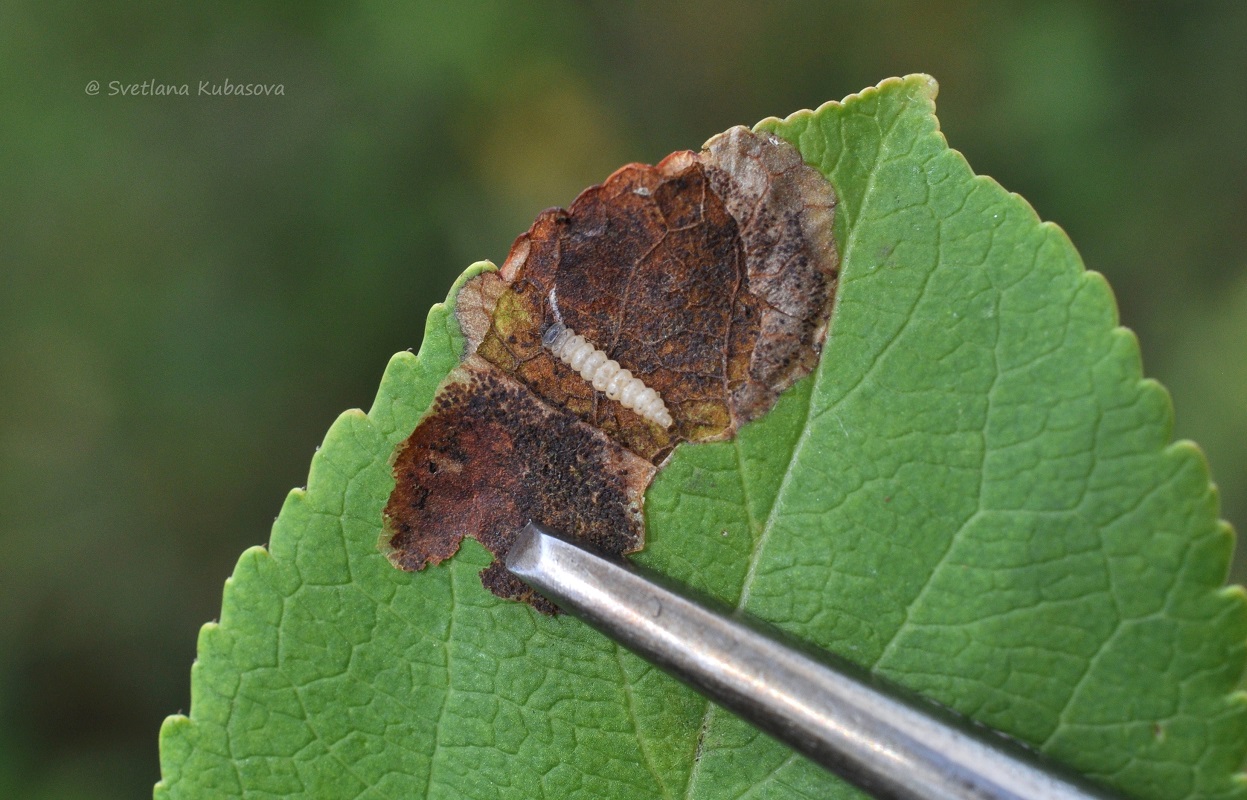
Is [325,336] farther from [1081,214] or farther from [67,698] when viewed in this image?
[1081,214]

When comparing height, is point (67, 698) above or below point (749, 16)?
below

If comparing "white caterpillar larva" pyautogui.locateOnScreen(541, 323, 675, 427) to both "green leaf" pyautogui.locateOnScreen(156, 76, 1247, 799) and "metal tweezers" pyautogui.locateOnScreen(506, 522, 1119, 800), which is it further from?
"metal tweezers" pyautogui.locateOnScreen(506, 522, 1119, 800)

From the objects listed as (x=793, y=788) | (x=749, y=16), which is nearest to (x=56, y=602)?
(x=793, y=788)

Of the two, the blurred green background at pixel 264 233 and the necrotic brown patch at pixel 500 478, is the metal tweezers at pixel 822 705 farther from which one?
the blurred green background at pixel 264 233

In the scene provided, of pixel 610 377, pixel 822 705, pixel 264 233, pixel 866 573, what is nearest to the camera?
pixel 822 705

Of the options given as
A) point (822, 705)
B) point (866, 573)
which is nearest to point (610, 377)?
point (866, 573)

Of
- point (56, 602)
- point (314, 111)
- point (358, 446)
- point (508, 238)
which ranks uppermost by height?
point (314, 111)

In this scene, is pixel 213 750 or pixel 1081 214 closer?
pixel 213 750

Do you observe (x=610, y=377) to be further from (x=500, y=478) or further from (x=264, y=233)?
(x=264, y=233)
